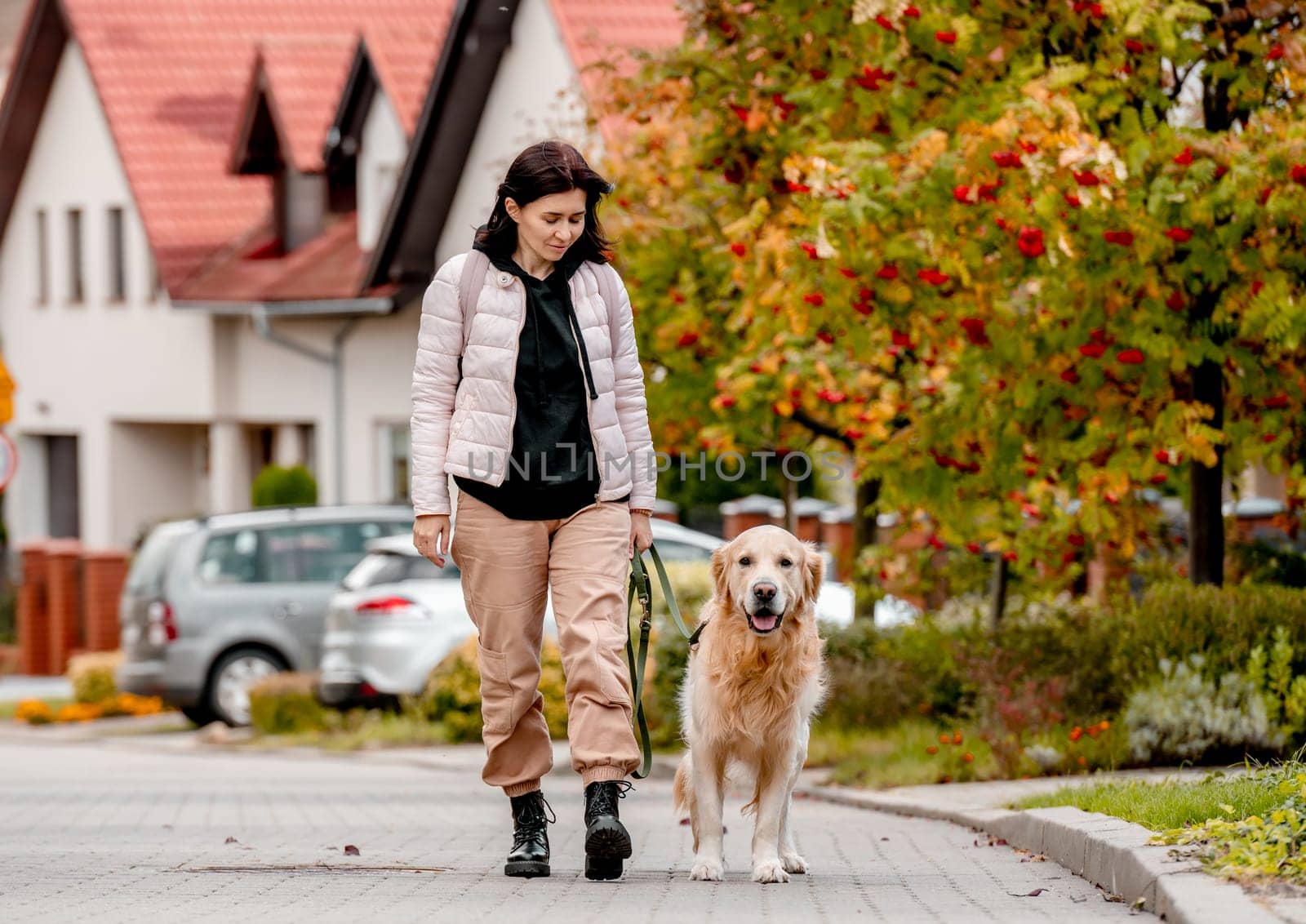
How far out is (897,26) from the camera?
10625mm

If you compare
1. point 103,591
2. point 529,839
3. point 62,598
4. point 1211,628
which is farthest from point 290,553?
point 529,839

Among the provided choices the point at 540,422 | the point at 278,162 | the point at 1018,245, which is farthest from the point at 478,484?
the point at 278,162

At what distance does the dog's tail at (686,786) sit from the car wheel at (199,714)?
13.1 m

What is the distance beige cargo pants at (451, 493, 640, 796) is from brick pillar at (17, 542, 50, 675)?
78.6 ft

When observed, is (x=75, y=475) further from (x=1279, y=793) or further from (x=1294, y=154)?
(x=1279, y=793)

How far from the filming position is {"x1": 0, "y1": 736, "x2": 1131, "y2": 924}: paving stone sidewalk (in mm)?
6062

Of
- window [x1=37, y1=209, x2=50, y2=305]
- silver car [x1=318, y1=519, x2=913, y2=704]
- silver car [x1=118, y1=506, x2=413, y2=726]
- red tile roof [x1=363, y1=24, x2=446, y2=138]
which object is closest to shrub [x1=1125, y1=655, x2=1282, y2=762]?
silver car [x1=318, y1=519, x2=913, y2=704]

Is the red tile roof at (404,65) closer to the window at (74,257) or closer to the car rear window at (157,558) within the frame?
the window at (74,257)

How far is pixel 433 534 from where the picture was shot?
6.74m

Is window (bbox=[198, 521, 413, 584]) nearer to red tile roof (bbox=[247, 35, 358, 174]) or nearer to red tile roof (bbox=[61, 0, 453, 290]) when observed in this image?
red tile roof (bbox=[61, 0, 453, 290])

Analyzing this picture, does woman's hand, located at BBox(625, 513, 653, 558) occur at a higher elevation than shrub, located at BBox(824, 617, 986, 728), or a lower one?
higher

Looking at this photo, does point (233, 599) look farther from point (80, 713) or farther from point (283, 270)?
point (283, 270)

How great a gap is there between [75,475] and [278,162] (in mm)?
8535

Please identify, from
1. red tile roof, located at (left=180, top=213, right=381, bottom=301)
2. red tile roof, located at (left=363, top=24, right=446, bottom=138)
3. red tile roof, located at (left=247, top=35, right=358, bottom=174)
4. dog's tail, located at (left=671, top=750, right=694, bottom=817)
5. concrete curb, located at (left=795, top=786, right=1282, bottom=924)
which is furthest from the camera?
red tile roof, located at (left=247, top=35, right=358, bottom=174)
